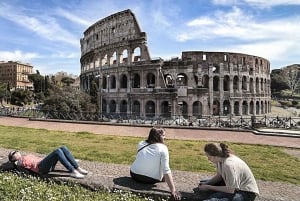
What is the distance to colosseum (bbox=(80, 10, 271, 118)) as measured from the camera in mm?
43125

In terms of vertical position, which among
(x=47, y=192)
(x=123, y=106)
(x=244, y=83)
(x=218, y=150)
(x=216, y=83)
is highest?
(x=244, y=83)

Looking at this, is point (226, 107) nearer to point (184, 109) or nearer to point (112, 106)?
point (184, 109)

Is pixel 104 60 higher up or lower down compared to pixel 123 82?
higher up

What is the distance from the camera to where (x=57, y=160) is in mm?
6453

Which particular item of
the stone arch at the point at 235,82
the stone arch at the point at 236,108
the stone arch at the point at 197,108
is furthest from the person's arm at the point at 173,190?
the stone arch at the point at 235,82

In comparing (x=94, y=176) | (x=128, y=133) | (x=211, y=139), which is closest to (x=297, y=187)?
(x=94, y=176)

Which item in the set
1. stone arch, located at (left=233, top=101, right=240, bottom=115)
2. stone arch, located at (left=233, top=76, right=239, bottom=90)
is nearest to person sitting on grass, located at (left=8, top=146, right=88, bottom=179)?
stone arch, located at (left=233, top=101, right=240, bottom=115)

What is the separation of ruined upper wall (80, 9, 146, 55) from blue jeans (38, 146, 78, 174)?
39.9 m

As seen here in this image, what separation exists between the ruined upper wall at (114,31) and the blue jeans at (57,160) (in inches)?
1569

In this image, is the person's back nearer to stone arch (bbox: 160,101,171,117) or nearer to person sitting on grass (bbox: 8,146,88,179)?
person sitting on grass (bbox: 8,146,88,179)

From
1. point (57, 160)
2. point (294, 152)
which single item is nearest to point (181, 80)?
point (294, 152)

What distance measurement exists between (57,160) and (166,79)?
4248 cm

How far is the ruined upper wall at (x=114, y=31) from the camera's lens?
4703 cm

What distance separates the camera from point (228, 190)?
15.9ft
